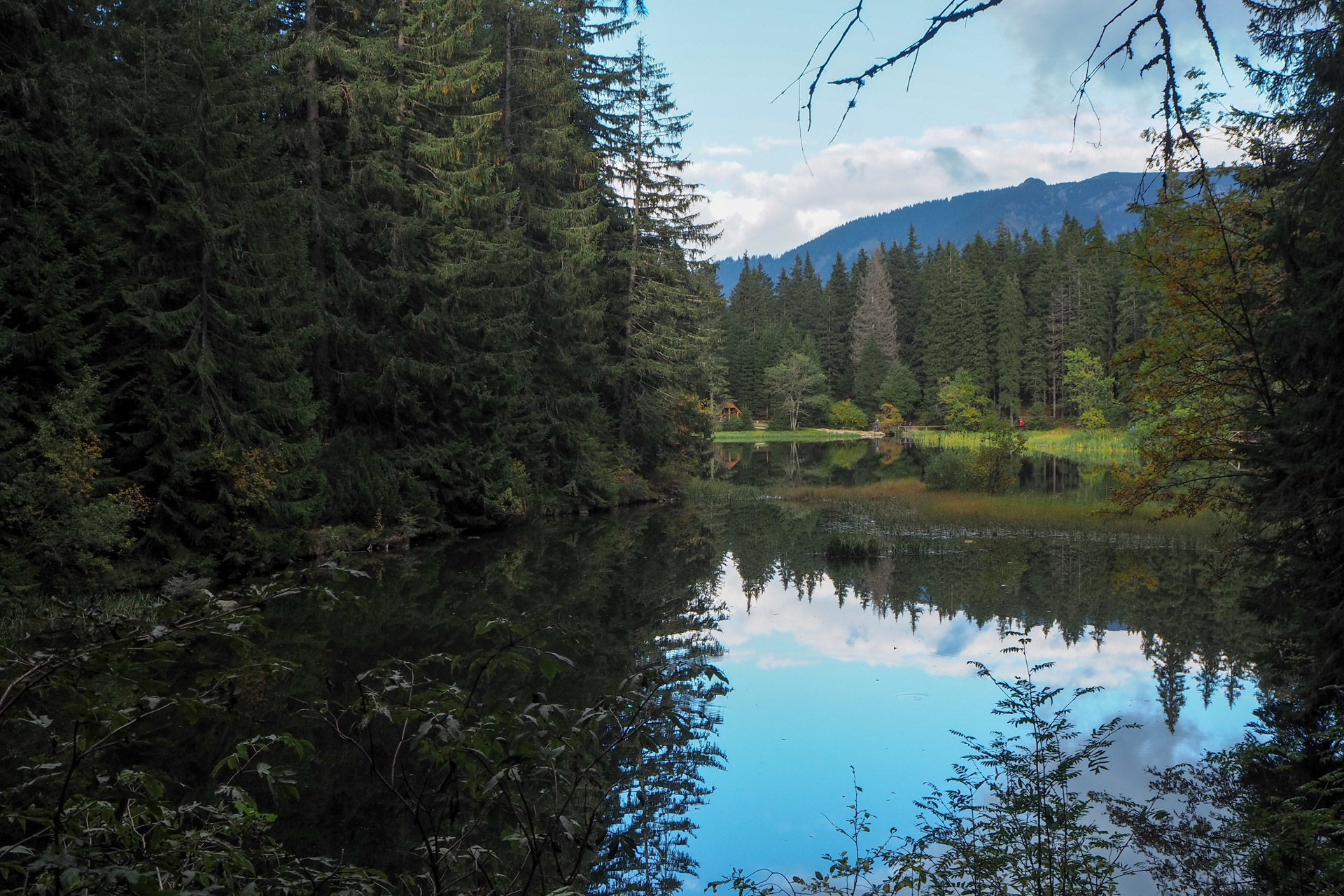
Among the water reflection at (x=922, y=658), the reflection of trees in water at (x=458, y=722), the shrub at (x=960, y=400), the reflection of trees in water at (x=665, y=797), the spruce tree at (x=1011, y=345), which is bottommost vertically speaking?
the water reflection at (x=922, y=658)

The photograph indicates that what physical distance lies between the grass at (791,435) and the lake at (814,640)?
1801 inches

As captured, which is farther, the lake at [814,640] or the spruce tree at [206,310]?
the spruce tree at [206,310]

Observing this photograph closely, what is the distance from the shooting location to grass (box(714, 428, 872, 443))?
69062 mm

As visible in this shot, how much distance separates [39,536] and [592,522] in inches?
577

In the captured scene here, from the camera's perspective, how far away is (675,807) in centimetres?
699

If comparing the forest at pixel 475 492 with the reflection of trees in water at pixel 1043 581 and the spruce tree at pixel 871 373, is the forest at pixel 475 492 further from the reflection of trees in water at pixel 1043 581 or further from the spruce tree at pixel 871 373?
the spruce tree at pixel 871 373

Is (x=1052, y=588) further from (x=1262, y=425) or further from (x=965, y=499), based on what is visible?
(x=965, y=499)

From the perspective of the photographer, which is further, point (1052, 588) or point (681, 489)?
point (681, 489)

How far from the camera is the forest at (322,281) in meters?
12.1

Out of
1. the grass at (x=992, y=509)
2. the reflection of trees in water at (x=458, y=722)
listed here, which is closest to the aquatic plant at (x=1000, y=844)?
the reflection of trees in water at (x=458, y=722)

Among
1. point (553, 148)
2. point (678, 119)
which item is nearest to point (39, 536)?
point (553, 148)

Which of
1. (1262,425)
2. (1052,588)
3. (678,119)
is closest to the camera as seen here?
(1262,425)

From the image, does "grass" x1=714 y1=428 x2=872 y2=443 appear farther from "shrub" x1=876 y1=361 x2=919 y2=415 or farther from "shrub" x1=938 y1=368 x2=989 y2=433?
"shrub" x1=938 y1=368 x2=989 y2=433

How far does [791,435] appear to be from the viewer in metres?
71.7
